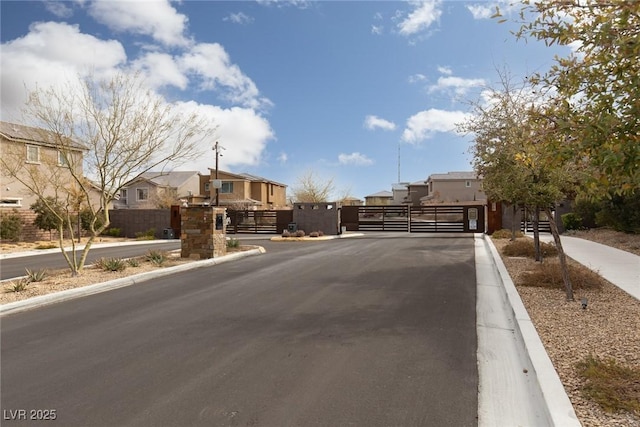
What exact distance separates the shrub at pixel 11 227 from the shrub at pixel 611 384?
25636 mm

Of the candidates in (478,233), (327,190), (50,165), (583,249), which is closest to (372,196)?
(327,190)

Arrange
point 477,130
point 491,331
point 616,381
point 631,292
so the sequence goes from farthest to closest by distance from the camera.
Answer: point 477,130 → point 631,292 → point 491,331 → point 616,381

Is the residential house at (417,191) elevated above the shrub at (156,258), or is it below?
above

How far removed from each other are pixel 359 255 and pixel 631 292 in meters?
8.71

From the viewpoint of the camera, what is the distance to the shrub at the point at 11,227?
2189 cm

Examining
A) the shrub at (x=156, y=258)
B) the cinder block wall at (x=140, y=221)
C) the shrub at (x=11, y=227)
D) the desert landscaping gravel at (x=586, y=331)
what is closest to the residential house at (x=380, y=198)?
the cinder block wall at (x=140, y=221)

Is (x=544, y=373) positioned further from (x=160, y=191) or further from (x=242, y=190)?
(x=242, y=190)

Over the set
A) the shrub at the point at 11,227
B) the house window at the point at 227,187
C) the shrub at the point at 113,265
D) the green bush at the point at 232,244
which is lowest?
the shrub at the point at 113,265

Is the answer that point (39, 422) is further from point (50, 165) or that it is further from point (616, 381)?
point (50, 165)

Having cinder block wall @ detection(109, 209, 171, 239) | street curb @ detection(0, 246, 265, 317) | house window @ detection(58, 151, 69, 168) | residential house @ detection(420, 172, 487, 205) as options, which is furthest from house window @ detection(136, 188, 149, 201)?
street curb @ detection(0, 246, 265, 317)

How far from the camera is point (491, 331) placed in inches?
237

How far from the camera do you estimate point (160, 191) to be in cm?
4931

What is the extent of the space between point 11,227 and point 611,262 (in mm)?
26115

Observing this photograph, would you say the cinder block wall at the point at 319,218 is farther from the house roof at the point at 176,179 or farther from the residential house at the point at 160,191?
the house roof at the point at 176,179
